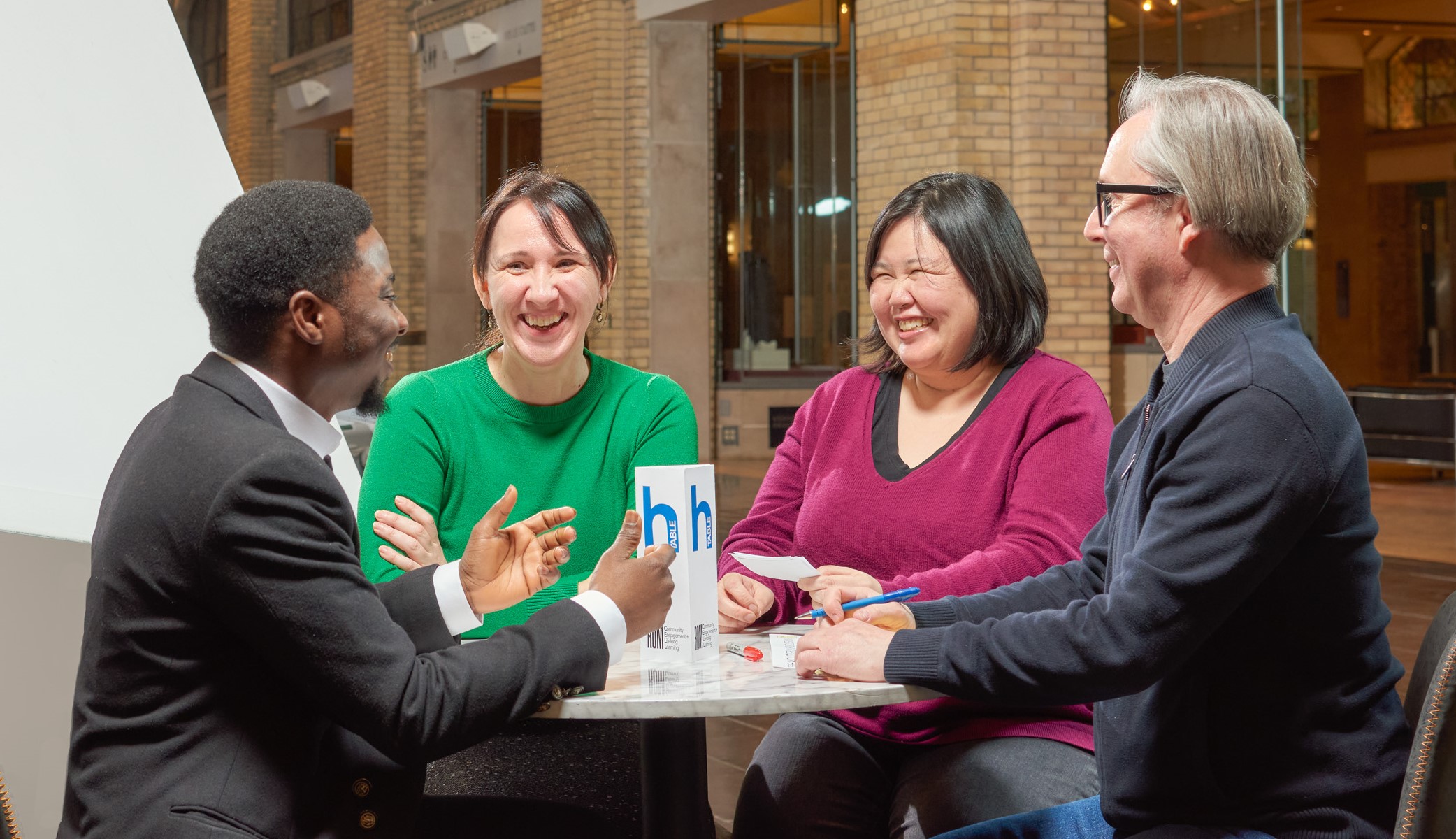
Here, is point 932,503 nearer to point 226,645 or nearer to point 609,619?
point 609,619

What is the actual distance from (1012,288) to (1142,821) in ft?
3.59

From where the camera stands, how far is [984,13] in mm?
8430

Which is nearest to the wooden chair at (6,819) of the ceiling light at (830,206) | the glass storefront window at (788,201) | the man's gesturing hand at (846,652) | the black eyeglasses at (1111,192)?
the man's gesturing hand at (846,652)

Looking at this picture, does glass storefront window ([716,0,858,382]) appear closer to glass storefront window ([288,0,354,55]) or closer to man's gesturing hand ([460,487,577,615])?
glass storefront window ([288,0,354,55])

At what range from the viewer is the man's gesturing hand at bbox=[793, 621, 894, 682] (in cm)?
173

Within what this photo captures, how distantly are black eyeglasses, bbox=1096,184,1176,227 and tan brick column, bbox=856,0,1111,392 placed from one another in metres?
6.66

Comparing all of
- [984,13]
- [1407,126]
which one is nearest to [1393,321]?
[1407,126]

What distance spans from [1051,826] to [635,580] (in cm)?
67

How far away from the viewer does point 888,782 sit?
7.15 ft

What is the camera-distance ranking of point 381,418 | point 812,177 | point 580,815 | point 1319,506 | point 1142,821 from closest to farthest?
1. point 1319,506
2. point 1142,821
3. point 580,815
4. point 381,418
5. point 812,177

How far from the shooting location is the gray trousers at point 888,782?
1953 millimetres

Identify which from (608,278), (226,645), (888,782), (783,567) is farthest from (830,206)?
(226,645)

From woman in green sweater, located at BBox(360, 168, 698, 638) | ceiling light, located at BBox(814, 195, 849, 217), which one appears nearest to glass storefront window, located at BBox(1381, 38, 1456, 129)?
ceiling light, located at BBox(814, 195, 849, 217)

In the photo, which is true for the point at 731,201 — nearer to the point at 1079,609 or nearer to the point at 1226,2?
the point at 1226,2
